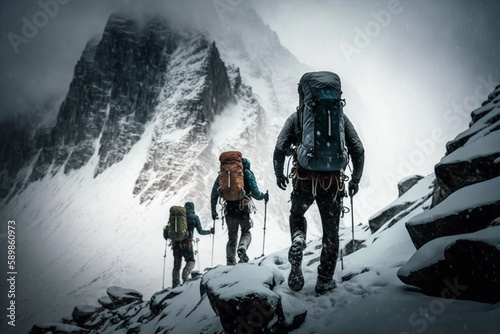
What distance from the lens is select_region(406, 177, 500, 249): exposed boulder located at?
9.06 feet

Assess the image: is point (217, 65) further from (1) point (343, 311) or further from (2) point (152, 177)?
(1) point (343, 311)

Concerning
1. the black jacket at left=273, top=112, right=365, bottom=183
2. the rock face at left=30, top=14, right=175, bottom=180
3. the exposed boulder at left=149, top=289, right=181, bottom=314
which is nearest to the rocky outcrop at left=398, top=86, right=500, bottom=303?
the black jacket at left=273, top=112, right=365, bottom=183

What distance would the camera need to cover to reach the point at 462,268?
231cm

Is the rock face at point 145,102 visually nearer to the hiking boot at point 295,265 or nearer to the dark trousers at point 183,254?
the dark trousers at point 183,254

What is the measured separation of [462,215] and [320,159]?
1.66 m

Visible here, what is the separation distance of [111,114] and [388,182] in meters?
76.3

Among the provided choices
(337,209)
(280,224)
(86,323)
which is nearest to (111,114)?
(280,224)

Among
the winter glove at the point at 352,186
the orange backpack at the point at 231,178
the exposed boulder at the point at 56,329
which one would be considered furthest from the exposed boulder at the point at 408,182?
the exposed boulder at the point at 56,329

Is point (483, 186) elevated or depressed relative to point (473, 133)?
depressed

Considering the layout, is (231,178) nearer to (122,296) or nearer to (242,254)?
(242,254)

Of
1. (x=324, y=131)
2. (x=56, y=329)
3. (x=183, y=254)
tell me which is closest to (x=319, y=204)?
(x=324, y=131)

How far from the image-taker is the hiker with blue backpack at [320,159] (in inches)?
120

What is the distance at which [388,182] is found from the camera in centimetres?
7969

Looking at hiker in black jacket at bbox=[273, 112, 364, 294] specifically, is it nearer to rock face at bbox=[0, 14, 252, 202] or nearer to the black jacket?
the black jacket
